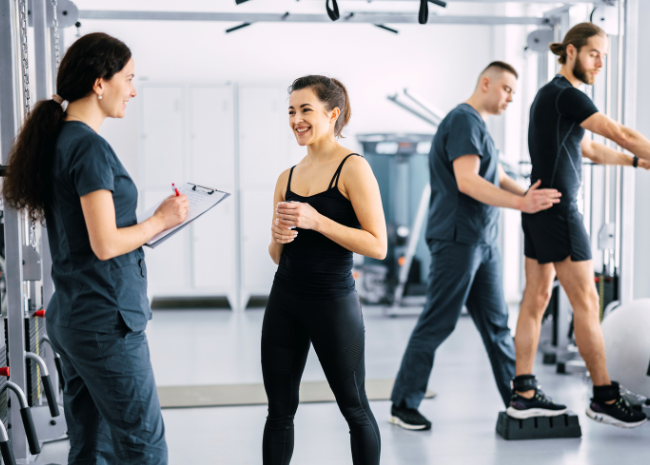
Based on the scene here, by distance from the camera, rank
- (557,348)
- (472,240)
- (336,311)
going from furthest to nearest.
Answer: (557,348)
(472,240)
(336,311)

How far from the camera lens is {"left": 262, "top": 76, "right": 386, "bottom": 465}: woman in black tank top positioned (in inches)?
64.2

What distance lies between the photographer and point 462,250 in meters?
2.57

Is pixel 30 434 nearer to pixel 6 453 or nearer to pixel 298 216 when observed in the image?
pixel 6 453

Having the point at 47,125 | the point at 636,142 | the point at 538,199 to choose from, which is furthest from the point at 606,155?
the point at 47,125

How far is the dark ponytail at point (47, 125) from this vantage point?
1.37m

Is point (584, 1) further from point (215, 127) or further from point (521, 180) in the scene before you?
point (215, 127)

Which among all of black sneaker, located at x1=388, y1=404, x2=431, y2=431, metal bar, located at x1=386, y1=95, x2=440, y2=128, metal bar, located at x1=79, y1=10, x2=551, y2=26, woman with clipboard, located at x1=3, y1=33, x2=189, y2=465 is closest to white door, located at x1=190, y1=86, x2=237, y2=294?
metal bar, located at x1=386, y1=95, x2=440, y2=128

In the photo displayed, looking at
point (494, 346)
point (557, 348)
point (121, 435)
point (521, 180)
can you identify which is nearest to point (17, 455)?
point (121, 435)

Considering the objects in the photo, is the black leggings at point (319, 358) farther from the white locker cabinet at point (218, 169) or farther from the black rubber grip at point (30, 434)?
the white locker cabinet at point (218, 169)

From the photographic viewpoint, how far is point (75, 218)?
A: 138 centimetres

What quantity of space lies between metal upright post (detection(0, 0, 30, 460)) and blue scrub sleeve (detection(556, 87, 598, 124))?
205 centimetres

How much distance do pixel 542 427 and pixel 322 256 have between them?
1485 millimetres

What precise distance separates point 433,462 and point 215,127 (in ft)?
13.5

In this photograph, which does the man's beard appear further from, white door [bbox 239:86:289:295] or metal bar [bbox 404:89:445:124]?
white door [bbox 239:86:289:295]
